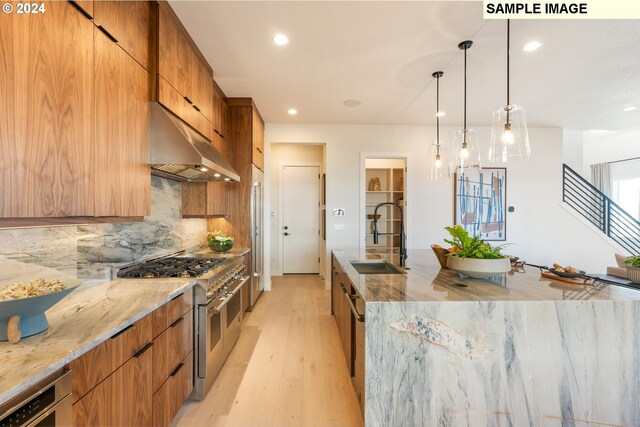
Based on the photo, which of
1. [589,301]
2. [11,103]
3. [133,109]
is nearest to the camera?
[11,103]

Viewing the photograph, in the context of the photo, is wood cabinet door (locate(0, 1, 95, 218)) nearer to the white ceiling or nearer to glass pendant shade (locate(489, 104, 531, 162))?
the white ceiling

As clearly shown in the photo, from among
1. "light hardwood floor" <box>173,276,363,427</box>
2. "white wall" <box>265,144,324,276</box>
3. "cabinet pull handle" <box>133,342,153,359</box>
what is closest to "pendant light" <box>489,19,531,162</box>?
"light hardwood floor" <box>173,276,363,427</box>

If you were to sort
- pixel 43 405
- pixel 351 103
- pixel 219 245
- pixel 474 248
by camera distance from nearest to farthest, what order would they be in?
pixel 43 405, pixel 474 248, pixel 219 245, pixel 351 103

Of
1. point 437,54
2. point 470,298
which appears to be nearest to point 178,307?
point 470,298

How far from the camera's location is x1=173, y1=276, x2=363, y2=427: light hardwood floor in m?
1.85

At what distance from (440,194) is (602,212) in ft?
10.1

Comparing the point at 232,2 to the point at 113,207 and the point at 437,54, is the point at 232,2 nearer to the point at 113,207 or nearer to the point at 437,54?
the point at 113,207

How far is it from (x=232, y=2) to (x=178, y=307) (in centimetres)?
214

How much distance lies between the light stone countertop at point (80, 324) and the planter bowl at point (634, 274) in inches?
148

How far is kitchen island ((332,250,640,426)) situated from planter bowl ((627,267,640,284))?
155cm

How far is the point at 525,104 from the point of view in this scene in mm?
3883

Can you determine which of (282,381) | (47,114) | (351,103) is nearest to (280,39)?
(351,103)

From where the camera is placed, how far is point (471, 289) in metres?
1.68

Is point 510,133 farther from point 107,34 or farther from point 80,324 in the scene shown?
point 80,324
